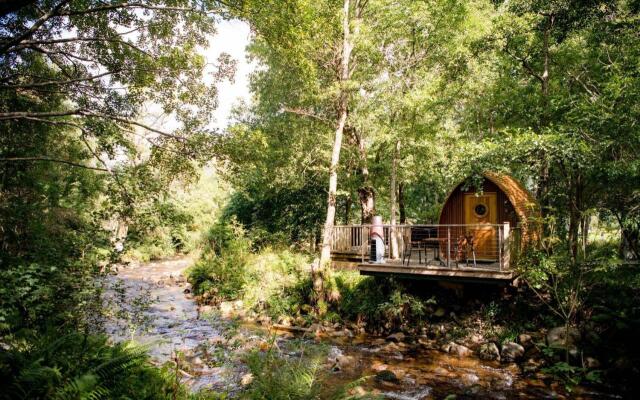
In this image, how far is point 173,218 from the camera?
8047 millimetres

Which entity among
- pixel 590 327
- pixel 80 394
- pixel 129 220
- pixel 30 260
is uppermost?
pixel 129 220

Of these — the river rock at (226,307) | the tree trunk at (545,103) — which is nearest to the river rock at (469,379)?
the tree trunk at (545,103)

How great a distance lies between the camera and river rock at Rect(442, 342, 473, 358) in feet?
32.5

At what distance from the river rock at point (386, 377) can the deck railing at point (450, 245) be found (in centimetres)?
351

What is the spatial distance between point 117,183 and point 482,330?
10.2m

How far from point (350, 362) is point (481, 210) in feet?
24.9

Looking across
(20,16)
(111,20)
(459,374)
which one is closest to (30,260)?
(20,16)

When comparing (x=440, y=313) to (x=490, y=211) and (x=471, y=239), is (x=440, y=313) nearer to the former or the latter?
(x=471, y=239)

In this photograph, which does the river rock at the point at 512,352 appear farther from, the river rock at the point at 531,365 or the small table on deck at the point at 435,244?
the small table on deck at the point at 435,244

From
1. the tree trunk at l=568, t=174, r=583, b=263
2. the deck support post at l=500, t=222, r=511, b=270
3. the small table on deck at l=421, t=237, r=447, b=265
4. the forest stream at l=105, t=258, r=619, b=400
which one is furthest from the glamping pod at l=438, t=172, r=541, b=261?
the forest stream at l=105, t=258, r=619, b=400

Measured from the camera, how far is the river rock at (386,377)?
8414mm

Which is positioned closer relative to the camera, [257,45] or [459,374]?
[459,374]

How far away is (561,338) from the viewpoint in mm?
9250

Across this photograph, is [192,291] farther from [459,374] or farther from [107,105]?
[459,374]
